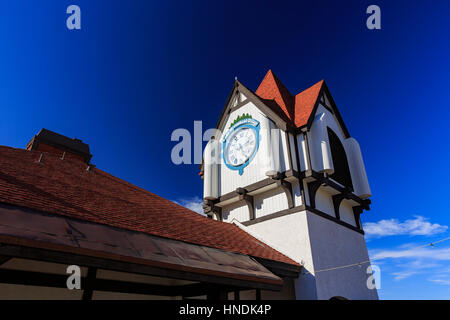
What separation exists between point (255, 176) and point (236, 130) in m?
3.28

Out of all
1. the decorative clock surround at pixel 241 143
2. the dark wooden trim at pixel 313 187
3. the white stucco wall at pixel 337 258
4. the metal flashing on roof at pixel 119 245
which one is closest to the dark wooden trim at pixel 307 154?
the dark wooden trim at pixel 313 187

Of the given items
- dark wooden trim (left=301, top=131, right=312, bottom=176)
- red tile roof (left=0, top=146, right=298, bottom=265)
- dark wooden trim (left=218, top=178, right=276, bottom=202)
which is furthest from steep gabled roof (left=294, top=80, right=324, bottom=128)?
red tile roof (left=0, top=146, right=298, bottom=265)

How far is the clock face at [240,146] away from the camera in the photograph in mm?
14372

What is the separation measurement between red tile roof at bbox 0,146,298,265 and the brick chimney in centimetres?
354

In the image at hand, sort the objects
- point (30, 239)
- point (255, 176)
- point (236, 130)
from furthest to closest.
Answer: point (236, 130) < point (255, 176) < point (30, 239)

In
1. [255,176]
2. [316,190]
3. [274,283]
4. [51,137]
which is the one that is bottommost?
[274,283]

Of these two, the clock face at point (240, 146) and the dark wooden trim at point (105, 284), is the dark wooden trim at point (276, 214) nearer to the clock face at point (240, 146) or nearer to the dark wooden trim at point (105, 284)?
the clock face at point (240, 146)

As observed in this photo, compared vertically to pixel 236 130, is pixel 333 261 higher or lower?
lower

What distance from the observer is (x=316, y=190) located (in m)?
12.6

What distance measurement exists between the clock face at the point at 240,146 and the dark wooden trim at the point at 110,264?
28.1 feet

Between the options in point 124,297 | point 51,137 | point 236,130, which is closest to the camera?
point 124,297

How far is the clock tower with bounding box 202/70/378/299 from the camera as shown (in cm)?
1153
